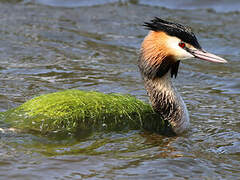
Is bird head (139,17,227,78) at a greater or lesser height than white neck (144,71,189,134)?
greater

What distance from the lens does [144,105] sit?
7.30 m

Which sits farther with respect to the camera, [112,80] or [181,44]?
[112,80]

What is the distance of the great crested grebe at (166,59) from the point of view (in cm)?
690

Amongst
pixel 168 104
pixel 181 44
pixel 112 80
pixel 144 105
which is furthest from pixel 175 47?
pixel 112 80

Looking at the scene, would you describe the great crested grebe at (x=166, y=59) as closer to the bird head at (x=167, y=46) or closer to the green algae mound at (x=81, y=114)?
the bird head at (x=167, y=46)

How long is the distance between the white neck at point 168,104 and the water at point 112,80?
0.20 m

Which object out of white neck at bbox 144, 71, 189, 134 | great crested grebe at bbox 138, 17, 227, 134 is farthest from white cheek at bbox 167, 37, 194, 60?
white neck at bbox 144, 71, 189, 134

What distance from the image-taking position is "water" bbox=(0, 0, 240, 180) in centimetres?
602

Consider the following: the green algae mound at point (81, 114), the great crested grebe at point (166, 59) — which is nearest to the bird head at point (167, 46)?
the great crested grebe at point (166, 59)

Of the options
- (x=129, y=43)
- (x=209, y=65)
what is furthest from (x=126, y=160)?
(x=129, y=43)

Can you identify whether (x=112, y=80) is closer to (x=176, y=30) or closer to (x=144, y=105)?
(x=144, y=105)

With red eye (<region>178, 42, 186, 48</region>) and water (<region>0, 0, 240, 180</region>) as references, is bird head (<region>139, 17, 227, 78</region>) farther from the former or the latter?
water (<region>0, 0, 240, 180</region>)

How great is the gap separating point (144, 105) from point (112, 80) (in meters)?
2.45

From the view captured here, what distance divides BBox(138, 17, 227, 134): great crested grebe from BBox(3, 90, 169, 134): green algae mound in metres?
0.19
